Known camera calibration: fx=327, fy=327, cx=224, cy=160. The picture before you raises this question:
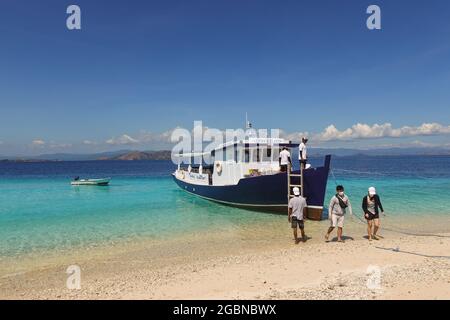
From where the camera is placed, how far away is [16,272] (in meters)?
9.88

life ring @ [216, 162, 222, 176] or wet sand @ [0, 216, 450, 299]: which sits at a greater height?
life ring @ [216, 162, 222, 176]

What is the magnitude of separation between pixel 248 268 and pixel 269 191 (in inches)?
348

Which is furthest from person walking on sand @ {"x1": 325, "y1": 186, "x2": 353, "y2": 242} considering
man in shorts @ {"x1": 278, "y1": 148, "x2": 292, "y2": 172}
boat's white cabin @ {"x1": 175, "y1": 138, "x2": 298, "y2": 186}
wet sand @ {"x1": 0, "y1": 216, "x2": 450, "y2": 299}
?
boat's white cabin @ {"x1": 175, "y1": 138, "x2": 298, "y2": 186}

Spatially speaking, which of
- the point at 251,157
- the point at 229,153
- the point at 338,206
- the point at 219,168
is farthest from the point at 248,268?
the point at 219,168

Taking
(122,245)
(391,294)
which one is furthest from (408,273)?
(122,245)

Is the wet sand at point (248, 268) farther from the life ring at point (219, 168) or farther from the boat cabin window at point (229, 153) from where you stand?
the life ring at point (219, 168)

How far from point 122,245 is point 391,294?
979 centimetres

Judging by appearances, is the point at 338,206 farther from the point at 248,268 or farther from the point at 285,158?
the point at 285,158

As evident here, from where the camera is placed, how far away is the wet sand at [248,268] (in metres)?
6.71

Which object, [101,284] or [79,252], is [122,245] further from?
[101,284]

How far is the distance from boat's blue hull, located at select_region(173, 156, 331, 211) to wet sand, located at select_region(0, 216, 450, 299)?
7.77 feet

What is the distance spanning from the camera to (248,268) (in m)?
8.66

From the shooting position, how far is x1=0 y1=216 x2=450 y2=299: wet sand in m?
6.71

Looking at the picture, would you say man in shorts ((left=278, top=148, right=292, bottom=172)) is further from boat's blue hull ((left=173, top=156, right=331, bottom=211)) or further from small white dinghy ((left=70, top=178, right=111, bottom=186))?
small white dinghy ((left=70, top=178, right=111, bottom=186))
